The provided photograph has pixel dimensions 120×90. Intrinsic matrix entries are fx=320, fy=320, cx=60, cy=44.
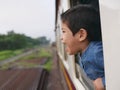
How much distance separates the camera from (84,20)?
1.60m

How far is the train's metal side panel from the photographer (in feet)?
4.01

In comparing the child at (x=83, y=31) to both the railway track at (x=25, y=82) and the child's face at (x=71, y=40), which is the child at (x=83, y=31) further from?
the railway track at (x=25, y=82)

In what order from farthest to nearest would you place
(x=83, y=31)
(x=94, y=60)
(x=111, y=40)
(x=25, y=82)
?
(x=25, y=82), (x=83, y=31), (x=94, y=60), (x=111, y=40)

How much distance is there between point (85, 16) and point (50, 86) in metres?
6.15

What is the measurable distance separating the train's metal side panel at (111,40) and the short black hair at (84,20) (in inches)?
9.1

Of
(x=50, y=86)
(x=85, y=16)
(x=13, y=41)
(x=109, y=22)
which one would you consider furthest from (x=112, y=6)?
(x=13, y=41)

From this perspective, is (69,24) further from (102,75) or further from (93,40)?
(102,75)

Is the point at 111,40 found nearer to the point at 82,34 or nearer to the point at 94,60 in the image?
the point at 94,60

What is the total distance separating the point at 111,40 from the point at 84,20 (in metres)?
0.35

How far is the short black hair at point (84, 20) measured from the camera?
1599 mm

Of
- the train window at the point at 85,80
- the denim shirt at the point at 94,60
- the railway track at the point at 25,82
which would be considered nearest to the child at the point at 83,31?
the denim shirt at the point at 94,60

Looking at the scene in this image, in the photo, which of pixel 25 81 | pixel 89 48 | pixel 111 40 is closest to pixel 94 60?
pixel 89 48

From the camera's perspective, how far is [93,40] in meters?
1.63

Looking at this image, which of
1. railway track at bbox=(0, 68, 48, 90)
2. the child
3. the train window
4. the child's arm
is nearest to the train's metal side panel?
the child's arm
